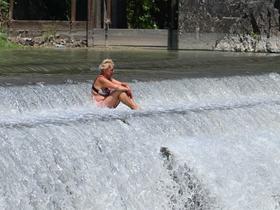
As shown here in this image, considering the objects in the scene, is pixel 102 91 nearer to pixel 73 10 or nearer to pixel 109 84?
pixel 109 84

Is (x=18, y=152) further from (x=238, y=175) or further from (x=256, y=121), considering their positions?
(x=256, y=121)

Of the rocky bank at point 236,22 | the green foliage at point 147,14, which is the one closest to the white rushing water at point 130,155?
the rocky bank at point 236,22

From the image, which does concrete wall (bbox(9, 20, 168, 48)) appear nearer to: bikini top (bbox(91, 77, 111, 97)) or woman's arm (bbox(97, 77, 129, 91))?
bikini top (bbox(91, 77, 111, 97))

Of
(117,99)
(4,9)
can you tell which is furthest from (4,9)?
(117,99)

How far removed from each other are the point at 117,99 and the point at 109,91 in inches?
6.2

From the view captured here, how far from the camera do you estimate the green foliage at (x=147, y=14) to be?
86.2 ft

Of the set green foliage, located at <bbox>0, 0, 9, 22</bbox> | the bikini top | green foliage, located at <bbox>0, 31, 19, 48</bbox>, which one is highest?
green foliage, located at <bbox>0, 0, 9, 22</bbox>

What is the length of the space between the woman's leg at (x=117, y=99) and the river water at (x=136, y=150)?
218 mm

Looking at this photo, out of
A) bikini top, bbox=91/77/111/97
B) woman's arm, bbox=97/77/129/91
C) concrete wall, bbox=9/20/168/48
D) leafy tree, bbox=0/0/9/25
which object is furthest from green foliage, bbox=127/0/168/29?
woman's arm, bbox=97/77/129/91

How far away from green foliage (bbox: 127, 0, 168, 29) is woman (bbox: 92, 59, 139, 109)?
54.7ft

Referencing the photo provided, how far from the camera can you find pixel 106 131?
25.0 feet

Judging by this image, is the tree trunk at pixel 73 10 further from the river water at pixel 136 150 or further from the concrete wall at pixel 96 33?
the river water at pixel 136 150

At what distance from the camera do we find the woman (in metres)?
9.48

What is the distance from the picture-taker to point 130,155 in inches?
296
